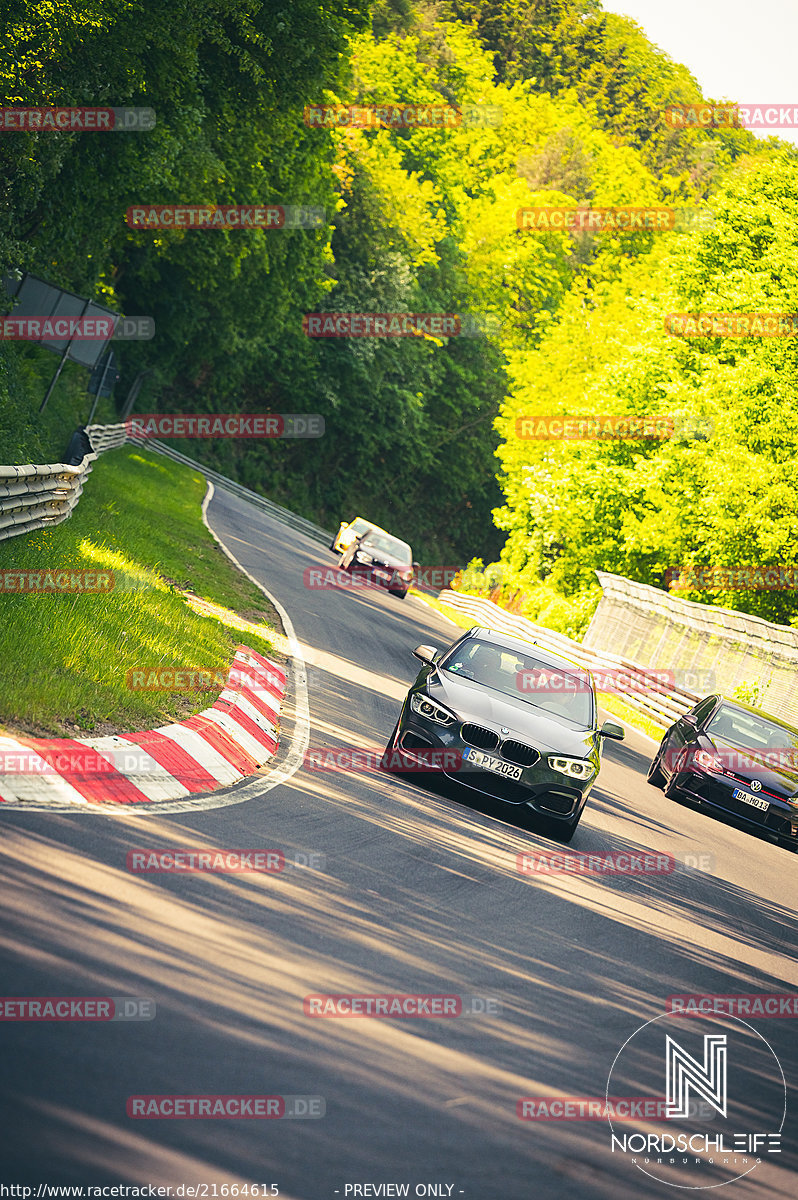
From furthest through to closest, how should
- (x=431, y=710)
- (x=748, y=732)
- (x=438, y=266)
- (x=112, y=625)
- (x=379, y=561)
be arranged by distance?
(x=438, y=266)
(x=379, y=561)
(x=748, y=732)
(x=112, y=625)
(x=431, y=710)

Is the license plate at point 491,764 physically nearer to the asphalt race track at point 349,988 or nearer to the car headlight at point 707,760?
the asphalt race track at point 349,988

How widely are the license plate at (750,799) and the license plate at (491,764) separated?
6.51 meters

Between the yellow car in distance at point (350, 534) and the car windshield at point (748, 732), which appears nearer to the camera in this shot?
the car windshield at point (748, 732)

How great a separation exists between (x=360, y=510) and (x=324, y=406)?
898cm

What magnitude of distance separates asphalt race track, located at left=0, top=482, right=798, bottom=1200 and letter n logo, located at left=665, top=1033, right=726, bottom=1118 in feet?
0.37

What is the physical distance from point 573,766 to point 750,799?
20.4ft

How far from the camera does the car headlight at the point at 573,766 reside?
993 centimetres

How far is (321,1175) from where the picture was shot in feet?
12.9

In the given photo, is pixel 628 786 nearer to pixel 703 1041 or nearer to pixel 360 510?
pixel 703 1041

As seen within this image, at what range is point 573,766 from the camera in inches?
394

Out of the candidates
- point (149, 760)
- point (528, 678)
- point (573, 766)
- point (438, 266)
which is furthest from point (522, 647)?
point (438, 266)

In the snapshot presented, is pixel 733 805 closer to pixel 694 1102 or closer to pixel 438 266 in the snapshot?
pixel 694 1102

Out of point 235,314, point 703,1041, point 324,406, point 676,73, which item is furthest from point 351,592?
point 676,73

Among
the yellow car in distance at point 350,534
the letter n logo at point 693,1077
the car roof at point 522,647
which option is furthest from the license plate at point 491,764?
the yellow car in distance at point 350,534
